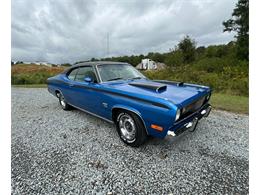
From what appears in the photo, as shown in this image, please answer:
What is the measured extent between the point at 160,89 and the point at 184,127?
773 millimetres

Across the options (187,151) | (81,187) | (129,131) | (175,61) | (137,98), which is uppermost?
(175,61)

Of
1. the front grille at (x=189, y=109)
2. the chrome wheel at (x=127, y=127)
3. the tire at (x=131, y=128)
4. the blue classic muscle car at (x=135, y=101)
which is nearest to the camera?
the blue classic muscle car at (x=135, y=101)

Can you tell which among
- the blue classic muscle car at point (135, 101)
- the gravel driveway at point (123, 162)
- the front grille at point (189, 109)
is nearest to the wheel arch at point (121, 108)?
the blue classic muscle car at point (135, 101)

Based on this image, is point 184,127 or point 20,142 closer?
point 184,127

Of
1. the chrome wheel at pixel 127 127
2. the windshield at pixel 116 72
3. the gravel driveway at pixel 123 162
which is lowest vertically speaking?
the gravel driveway at pixel 123 162

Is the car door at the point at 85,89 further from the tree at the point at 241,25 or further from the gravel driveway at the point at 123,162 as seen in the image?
the tree at the point at 241,25

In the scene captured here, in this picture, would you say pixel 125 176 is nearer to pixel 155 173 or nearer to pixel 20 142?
pixel 155 173

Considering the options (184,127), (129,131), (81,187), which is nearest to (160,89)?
(184,127)

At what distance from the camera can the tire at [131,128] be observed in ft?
8.71

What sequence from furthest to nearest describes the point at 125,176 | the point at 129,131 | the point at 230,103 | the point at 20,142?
the point at 230,103 < the point at 20,142 < the point at 129,131 < the point at 125,176

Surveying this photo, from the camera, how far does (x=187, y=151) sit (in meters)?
2.75

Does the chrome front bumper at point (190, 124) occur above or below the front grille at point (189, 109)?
below

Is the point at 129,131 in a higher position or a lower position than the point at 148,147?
higher

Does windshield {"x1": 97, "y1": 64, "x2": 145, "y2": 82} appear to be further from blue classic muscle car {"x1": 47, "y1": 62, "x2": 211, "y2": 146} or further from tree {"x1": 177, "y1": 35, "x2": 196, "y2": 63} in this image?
tree {"x1": 177, "y1": 35, "x2": 196, "y2": 63}
